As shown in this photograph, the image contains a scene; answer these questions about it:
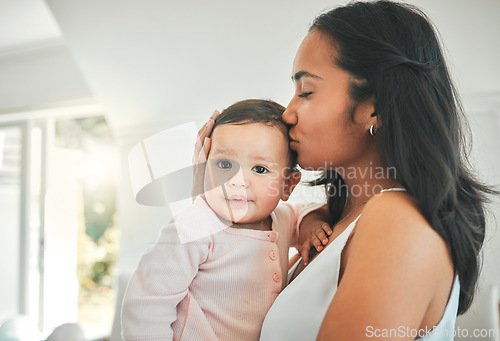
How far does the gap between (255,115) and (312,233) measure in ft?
0.87

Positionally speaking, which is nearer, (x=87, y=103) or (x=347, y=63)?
(x=347, y=63)

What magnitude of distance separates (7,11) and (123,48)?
0.22m

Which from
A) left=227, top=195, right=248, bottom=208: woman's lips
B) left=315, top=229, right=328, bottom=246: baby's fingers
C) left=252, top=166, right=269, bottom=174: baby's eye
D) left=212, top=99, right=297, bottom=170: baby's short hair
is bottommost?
left=315, top=229, right=328, bottom=246: baby's fingers

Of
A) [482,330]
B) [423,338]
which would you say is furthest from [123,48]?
[482,330]

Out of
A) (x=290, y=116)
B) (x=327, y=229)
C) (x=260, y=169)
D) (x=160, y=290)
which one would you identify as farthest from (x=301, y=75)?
(x=160, y=290)

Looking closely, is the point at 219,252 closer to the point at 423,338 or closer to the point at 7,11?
the point at 423,338

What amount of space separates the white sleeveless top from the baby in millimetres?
59

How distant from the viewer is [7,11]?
77 cm

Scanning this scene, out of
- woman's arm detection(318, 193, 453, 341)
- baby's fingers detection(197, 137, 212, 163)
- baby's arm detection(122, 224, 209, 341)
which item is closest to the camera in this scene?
woman's arm detection(318, 193, 453, 341)

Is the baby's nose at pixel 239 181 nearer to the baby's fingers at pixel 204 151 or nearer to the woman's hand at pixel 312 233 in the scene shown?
the baby's fingers at pixel 204 151

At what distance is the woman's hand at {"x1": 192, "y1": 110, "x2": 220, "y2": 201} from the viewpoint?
76 cm

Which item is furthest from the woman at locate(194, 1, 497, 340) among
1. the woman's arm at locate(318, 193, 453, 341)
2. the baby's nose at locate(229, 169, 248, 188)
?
the baby's nose at locate(229, 169, 248, 188)

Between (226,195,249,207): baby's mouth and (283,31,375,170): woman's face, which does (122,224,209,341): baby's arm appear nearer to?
(226,195,249,207): baby's mouth

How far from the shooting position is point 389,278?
511mm
